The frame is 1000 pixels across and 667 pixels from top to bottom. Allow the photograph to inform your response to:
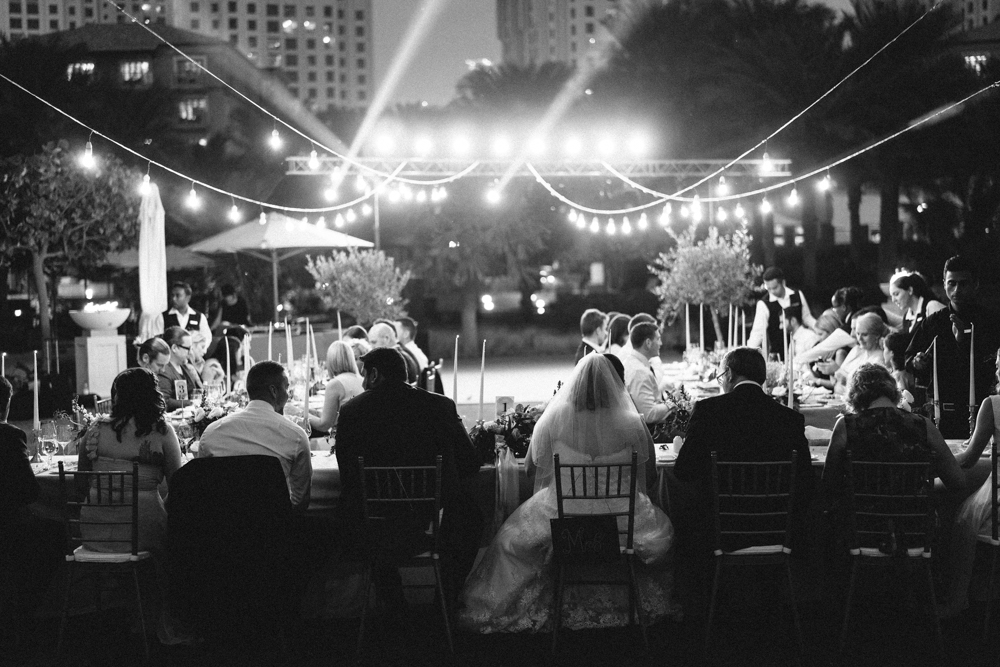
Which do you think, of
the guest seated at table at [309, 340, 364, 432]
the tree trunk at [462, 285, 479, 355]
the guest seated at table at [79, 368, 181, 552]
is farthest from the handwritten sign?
the tree trunk at [462, 285, 479, 355]

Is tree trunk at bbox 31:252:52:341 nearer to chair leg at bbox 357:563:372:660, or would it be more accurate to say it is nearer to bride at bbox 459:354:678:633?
chair leg at bbox 357:563:372:660

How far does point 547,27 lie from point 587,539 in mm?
104120

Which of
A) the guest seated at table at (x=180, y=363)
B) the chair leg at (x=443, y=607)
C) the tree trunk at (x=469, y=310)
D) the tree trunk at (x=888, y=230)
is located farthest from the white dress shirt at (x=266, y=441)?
the tree trunk at (x=888, y=230)

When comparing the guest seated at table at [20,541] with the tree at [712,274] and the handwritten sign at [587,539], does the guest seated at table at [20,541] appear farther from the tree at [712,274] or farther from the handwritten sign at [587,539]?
the tree at [712,274]

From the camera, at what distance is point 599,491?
4.58 m

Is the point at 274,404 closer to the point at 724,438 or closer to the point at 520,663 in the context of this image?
the point at 520,663

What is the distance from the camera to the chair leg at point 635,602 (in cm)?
425

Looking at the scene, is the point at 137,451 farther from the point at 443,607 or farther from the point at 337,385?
the point at 337,385

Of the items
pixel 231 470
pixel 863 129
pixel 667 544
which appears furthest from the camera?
pixel 863 129

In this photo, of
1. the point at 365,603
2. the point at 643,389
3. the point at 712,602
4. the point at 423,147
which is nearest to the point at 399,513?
the point at 365,603

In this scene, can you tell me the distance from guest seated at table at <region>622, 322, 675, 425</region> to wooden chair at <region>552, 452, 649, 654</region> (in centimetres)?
122

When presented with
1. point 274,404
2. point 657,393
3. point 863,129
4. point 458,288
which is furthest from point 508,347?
point 274,404

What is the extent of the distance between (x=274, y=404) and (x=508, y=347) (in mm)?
15500

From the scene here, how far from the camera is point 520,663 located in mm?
4238
